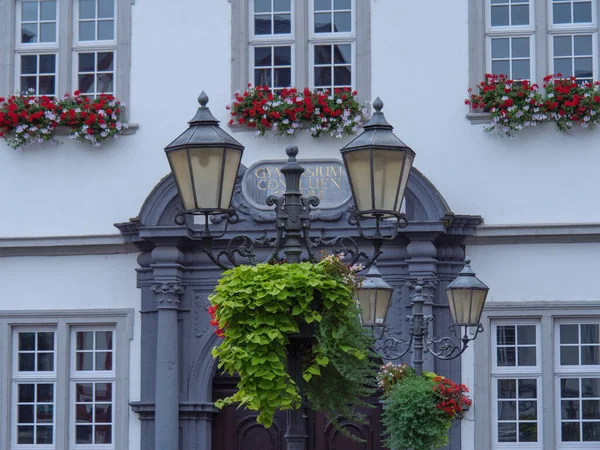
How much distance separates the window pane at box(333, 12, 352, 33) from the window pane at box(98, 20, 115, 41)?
2.29 meters

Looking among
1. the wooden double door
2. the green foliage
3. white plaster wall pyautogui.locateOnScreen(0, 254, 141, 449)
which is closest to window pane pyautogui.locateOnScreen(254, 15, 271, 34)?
white plaster wall pyautogui.locateOnScreen(0, 254, 141, 449)

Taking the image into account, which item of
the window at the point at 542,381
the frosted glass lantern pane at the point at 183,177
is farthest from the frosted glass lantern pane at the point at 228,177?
the window at the point at 542,381

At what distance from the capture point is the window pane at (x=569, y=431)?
13227 millimetres

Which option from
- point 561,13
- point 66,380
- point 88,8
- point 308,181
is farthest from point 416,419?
point 88,8

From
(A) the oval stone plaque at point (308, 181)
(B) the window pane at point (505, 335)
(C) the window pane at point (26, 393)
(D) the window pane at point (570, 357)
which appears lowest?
(C) the window pane at point (26, 393)

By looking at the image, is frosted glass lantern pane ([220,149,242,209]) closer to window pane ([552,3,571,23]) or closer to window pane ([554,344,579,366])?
window pane ([554,344,579,366])

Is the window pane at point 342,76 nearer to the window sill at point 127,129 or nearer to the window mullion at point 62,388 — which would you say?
the window sill at point 127,129

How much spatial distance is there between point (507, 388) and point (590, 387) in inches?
30.8

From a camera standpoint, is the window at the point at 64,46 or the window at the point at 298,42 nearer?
the window at the point at 298,42

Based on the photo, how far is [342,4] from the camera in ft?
46.0

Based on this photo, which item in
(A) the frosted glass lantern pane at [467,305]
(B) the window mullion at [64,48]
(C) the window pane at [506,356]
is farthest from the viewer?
(B) the window mullion at [64,48]

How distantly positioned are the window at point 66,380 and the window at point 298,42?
9.18 ft

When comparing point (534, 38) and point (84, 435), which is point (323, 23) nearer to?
point (534, 38)

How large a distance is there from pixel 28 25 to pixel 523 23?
200 inches
